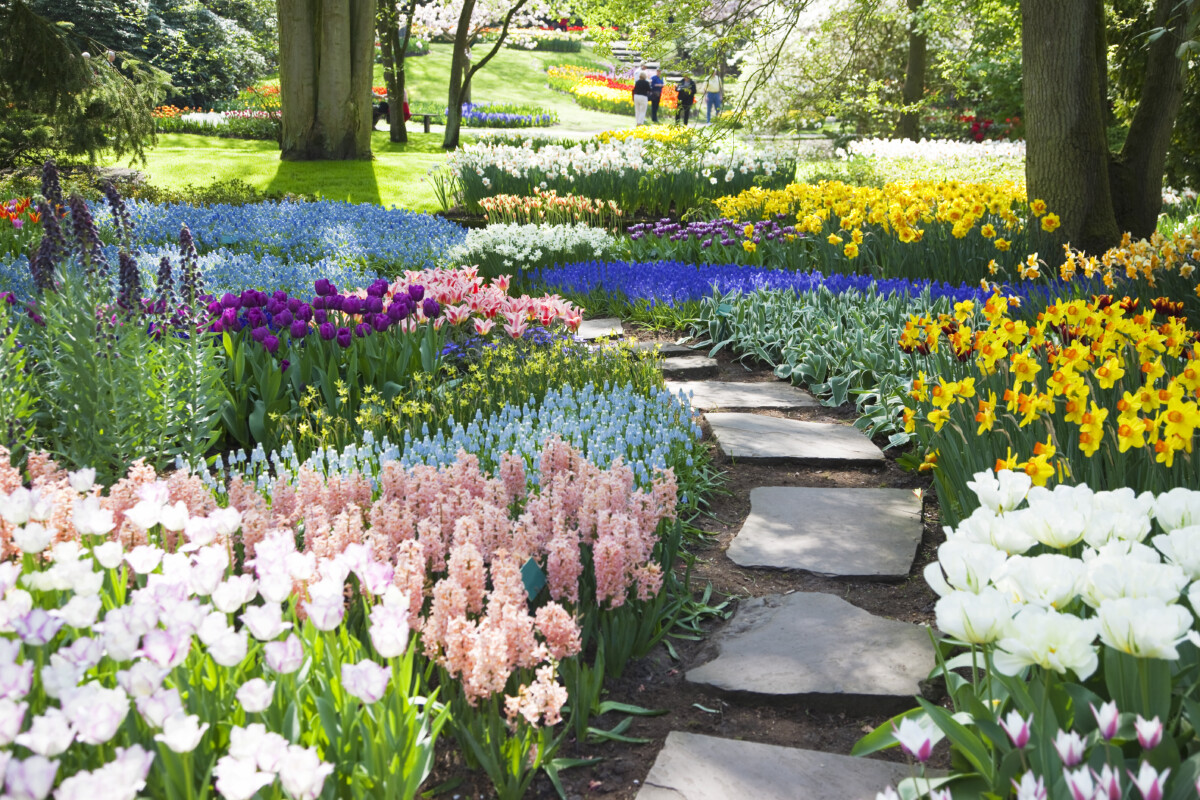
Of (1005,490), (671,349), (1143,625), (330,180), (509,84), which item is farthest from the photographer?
(509,84)

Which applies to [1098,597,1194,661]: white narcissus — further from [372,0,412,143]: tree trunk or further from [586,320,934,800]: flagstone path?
[372,0,412,143]: tree trunk

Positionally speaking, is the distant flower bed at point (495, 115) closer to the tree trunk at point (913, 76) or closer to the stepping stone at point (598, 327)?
the tree trunk at point (913, 76)

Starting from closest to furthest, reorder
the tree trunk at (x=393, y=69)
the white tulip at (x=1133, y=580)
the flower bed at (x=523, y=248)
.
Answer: the white tulip at (x=1133, y=580) < the flower bed at (x=523, y=248) < the tree trunk at (x=393, y=69)

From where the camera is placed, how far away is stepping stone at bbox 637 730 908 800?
6.33 ft

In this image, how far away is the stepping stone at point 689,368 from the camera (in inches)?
217

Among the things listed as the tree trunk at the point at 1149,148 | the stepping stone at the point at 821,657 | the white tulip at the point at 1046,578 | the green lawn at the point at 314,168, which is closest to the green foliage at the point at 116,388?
the stepping stone at the point at 821,657

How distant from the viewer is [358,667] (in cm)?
142

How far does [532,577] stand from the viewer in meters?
2.27

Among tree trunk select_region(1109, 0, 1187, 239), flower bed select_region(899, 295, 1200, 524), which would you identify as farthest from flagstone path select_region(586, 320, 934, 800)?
tree trunk select_region(1109, 0, 1187, 239)

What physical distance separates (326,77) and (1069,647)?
14.2 meters

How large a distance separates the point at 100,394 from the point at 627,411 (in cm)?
194

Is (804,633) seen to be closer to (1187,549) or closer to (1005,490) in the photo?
(1005,490)

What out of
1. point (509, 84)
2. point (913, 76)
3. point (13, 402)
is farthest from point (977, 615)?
point (509, 84)

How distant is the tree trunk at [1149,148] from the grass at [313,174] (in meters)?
8.09
